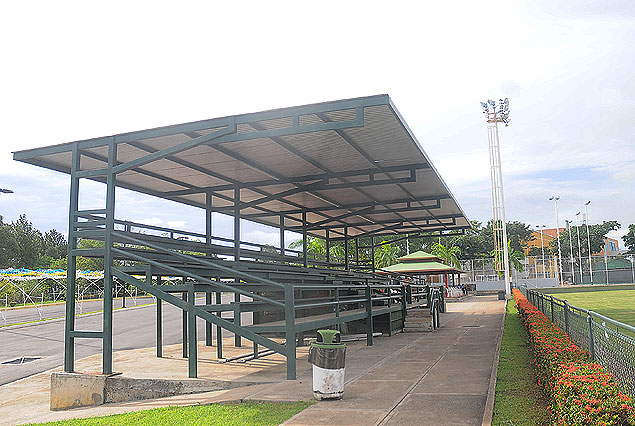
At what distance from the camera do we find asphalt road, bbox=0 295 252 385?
632 inches

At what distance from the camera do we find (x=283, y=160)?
13.3 m

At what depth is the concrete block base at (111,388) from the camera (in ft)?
29.6

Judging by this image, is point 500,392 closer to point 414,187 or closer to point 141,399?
point 141,399

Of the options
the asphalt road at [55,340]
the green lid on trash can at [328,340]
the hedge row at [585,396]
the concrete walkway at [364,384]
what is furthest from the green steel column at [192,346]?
the asphalt road at [55,340]

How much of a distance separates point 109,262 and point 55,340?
13738mm

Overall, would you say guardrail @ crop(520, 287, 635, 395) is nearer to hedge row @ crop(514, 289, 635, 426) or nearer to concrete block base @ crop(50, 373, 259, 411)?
hedge row @ crop(514, 289, 635, 426)

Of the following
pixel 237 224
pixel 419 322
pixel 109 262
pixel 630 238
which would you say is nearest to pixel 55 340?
pixel 237 224

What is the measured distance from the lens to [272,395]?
25.6ft

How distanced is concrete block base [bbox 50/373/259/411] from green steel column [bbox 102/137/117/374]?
A: 327 mm

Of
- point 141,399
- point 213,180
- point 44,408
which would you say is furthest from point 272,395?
point 213,180

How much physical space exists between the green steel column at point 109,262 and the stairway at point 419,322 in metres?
10.1

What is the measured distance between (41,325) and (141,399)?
22224 mm

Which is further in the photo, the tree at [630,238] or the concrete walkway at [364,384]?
the tree at [630,238]

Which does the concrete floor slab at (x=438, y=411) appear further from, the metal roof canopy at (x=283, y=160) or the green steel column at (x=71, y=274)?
the green steel column at (x=71, y=274)
